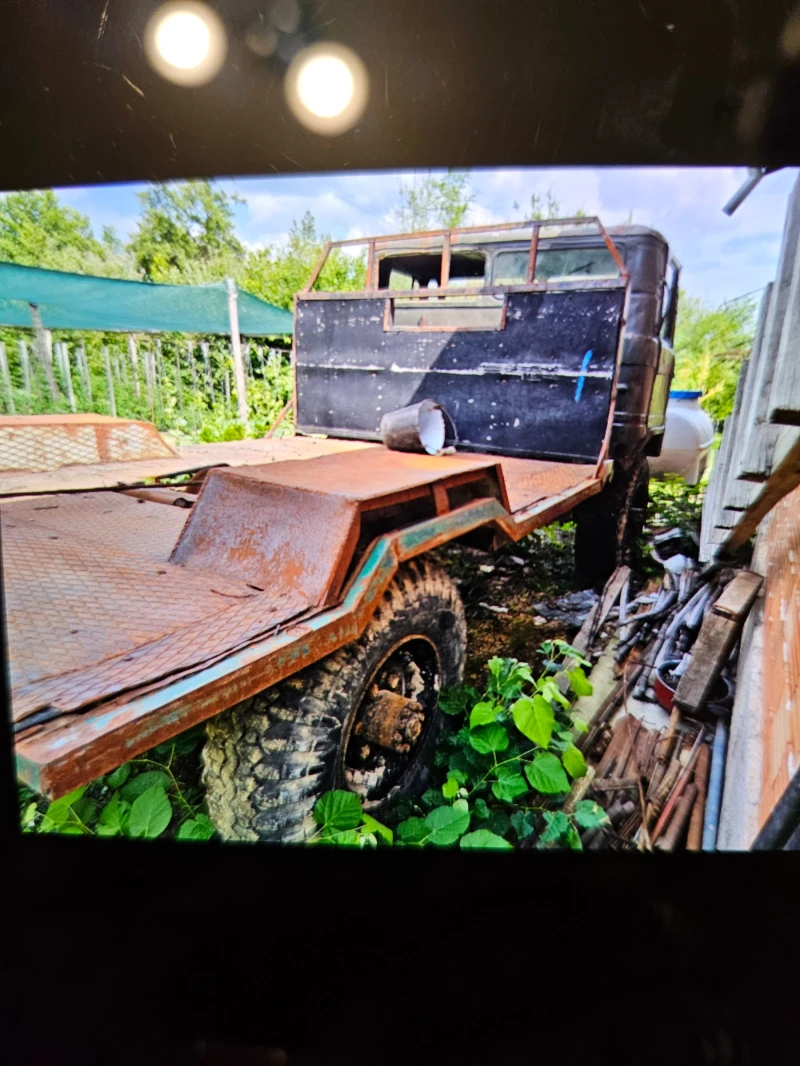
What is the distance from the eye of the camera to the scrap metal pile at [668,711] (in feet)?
3.78

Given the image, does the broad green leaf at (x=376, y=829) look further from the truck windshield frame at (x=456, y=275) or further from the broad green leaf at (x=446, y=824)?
the truck windshield frame at (x=456, y=275)

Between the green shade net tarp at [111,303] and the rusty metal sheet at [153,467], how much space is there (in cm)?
44

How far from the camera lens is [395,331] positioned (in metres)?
1.94

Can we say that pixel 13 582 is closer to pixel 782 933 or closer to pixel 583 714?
pixel 583 714

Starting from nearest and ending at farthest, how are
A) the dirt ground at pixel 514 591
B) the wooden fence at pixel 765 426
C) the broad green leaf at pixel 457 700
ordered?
the wooden fence at pixel 765 426
the broad green leaf at pixel 457 700
the dirt ground at pixel 514 591

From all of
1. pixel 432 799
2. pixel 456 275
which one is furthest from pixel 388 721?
pixel 456 275

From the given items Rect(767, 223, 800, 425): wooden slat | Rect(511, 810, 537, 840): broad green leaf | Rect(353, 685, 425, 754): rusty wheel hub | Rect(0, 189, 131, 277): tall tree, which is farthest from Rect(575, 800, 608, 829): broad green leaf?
Rect(0, 189, 131, 277): tall tree

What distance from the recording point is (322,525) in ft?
3.18

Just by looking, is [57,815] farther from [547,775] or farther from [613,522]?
[613,522]

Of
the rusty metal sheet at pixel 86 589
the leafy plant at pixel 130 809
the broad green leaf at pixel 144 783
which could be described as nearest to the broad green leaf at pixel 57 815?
the leafy plant at pixel 130 809

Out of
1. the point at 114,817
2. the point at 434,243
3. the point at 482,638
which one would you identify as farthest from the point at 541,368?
the point at 114,817

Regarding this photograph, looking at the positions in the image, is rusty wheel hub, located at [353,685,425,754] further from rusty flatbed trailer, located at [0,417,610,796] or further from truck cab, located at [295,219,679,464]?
truck cab, located at [295,219,679,464]

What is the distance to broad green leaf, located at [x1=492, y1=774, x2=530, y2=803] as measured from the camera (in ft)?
3.71

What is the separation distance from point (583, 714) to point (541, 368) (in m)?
1.39
